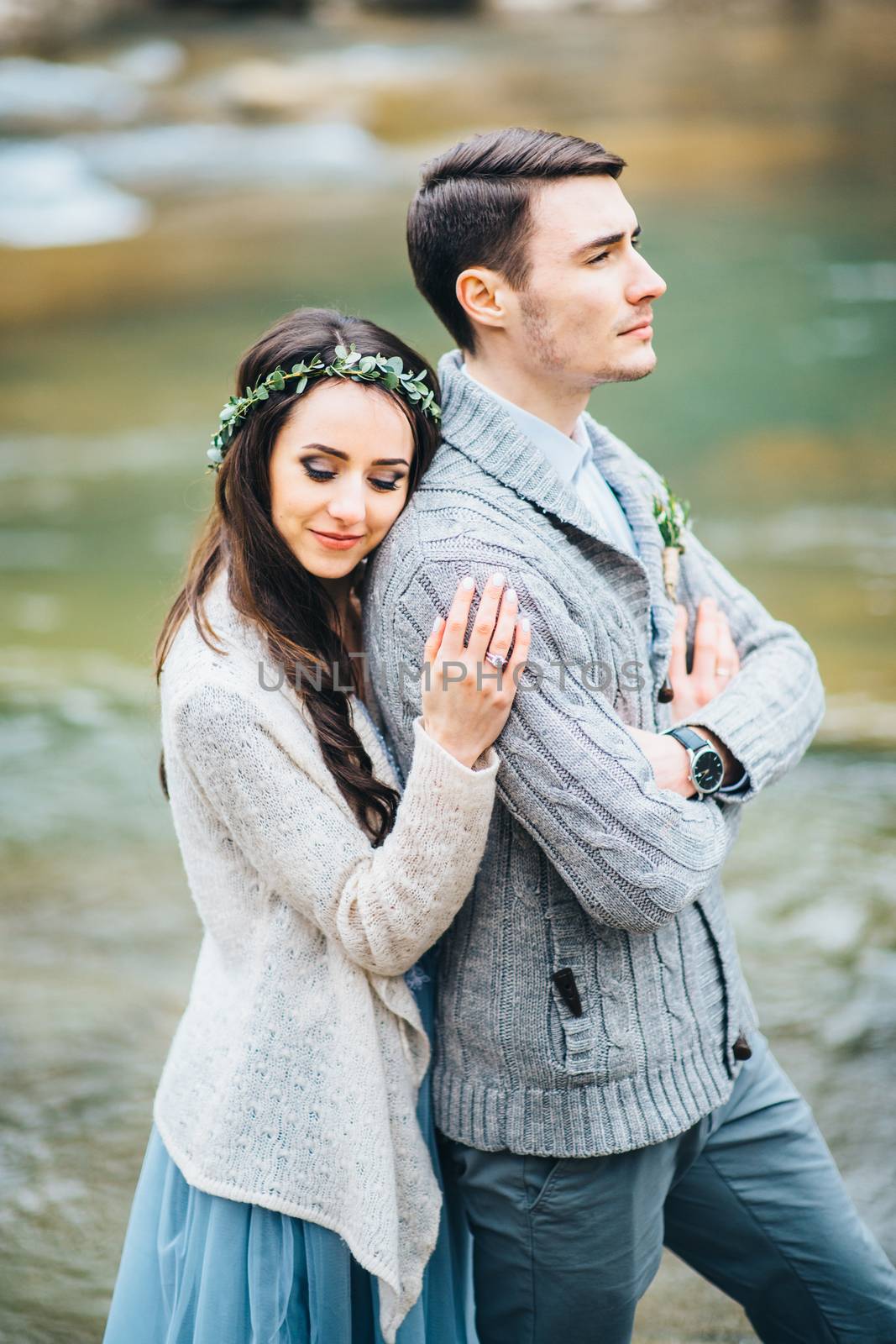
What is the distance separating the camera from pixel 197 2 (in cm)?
702

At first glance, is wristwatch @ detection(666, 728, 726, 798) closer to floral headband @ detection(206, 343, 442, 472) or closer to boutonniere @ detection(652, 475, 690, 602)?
boutonniere @ detection(652, 475, 690, 602)

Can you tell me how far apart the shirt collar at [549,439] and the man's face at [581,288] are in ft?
0.20

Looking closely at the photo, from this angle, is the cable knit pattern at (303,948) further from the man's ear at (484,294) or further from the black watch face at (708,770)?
the man's ear at (484,294)

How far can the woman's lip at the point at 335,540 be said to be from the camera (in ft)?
4.94

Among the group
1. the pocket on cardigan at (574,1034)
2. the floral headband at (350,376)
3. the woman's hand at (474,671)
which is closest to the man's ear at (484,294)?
the floral headband at (350,376)

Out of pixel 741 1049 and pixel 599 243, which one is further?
pixel 741 1049

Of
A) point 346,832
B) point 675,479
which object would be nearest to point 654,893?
point 346,832

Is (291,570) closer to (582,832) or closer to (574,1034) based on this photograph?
(582,832)

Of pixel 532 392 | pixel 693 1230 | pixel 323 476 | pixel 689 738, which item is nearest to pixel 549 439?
pixel 532 392

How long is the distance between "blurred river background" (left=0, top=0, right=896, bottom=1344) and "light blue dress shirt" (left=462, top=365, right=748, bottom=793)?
2.36m

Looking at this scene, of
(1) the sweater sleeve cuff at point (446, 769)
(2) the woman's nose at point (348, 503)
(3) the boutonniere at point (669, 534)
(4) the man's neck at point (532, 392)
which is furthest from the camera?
(3) the boutonniere at point (669, 534)

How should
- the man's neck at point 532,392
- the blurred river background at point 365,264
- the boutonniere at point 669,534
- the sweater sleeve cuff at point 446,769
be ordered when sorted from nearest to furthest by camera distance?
the sweater sleeve cuff at point 446,769 → the man's neck at point 532,392 → the boutonniere at point 669,534 → the blurred river background at point 365,264

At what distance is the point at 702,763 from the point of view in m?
1.50

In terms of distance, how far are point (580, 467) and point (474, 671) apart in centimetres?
41
